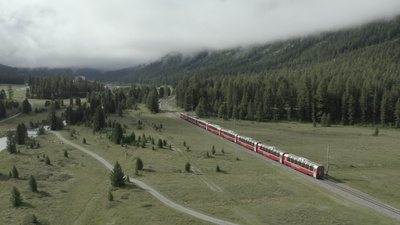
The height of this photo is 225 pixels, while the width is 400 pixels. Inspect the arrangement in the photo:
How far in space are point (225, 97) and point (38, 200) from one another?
124102 mm

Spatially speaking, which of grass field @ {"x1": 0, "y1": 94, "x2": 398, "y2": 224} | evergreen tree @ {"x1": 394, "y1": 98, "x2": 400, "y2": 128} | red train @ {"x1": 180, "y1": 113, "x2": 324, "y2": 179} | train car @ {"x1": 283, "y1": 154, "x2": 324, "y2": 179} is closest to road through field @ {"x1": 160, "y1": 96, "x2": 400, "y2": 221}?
train car @ {"x1": 283, "y1": 154, "x2": 324, "y2": 179}

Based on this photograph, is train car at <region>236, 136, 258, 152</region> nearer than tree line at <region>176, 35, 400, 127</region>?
Yes

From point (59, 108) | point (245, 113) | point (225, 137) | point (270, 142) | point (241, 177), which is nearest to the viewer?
point (241, 177)

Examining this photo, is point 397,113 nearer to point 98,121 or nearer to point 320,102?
point 320,102

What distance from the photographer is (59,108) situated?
546 ft

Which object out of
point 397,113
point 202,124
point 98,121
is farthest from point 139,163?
point 397,113

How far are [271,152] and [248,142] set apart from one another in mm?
11352

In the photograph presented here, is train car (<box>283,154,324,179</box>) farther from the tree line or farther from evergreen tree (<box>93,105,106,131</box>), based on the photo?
evergreen tree (<box>93,105,106,131</box>)

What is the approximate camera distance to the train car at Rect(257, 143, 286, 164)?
2377 inches

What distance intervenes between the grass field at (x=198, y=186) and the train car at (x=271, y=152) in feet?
11.9

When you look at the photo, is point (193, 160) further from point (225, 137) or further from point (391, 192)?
point (391, 192)

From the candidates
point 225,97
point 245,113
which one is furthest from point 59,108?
point 245,113

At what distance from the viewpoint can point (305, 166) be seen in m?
52.4

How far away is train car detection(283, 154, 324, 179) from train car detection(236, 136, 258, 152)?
42.6 ft
